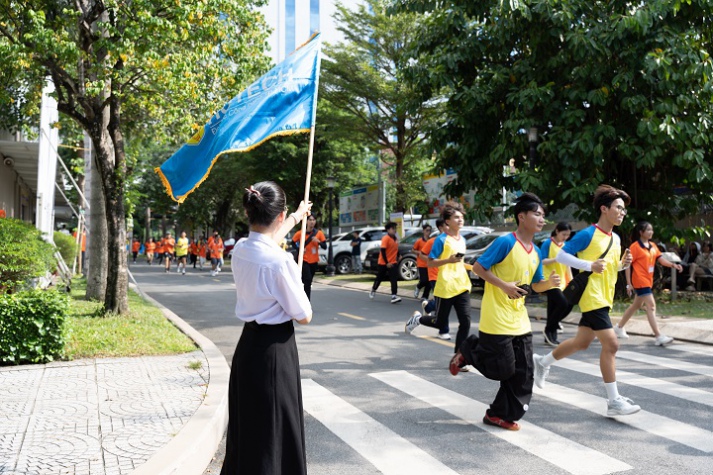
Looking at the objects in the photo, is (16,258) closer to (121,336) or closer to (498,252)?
(121,336)

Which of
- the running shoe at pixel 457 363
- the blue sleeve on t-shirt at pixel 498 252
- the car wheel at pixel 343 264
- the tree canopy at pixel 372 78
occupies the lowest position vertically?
the running shoe at pixel 457 363

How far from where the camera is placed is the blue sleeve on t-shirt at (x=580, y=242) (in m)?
5.74

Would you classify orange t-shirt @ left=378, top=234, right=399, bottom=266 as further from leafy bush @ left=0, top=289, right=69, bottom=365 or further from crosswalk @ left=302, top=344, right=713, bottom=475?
leafy bush @ left=0, top=289, right=69, bottom=365

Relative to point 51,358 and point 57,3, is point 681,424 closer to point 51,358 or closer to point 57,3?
point 51,358

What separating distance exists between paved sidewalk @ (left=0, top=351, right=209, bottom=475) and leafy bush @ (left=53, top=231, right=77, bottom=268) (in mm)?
16571

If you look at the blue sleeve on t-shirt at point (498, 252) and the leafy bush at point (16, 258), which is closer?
the blue sleeve on t-shirt at point (498, 252)

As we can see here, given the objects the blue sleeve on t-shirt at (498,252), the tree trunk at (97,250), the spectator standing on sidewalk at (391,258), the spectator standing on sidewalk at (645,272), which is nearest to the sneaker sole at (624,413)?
the blue sleeve on t-shirt at (498,252)

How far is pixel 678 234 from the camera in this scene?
46.0ft

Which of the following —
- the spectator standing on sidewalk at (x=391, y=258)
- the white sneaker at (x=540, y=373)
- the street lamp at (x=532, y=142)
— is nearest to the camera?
the white sneaker at (x=540, y=373)

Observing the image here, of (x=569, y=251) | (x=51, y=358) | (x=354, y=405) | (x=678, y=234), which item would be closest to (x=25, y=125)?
(x=51, y=358)

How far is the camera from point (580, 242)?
5.77 meters

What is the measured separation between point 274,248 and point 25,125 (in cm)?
1404

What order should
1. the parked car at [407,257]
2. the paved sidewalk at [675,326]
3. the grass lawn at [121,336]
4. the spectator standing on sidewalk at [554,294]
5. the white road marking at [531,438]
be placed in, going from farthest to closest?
the parked car at [407,257] → the paved sidewalk at [675,326] → the spectator standing on sidewalk at [554,294] → the grass lawn at [121,336] → the white road marking at [531,438]

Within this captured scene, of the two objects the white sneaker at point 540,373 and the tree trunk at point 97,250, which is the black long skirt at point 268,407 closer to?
the white sneaker at point 540,373
